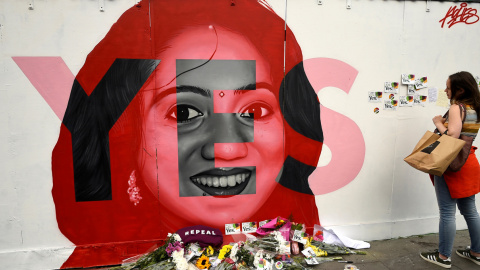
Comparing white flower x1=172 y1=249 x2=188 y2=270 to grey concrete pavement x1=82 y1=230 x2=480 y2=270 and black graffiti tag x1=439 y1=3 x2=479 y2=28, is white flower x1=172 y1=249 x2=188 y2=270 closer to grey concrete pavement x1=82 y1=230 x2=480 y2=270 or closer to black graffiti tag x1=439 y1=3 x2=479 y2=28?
grey concrete pavement x1=82 y1=230 x2=480 y2=270

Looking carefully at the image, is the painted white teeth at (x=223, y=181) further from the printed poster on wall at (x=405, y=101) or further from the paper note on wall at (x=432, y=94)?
the paper note on wall at (x=432, y=94)

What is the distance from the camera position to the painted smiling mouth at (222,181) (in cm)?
331

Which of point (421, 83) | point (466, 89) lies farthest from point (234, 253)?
point (421, 83)

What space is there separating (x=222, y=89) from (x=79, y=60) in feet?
5.24

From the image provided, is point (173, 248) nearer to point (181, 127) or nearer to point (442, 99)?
point (181, 127)

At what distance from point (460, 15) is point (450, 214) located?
261 centimetres

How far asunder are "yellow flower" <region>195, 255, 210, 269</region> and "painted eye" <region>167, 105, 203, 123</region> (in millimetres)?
1547

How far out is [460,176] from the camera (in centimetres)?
288

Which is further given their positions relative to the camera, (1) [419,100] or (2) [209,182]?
(1) [419,100]

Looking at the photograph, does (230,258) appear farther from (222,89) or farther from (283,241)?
(222,89)

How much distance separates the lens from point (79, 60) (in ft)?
9.93

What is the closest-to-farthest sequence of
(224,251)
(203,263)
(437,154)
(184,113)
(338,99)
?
(437,154)
(203,263)
(224,251)
(184,113)
(338,99)

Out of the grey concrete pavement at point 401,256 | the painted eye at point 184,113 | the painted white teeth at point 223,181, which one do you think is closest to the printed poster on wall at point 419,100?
the grey concrete pavement at point 401,256

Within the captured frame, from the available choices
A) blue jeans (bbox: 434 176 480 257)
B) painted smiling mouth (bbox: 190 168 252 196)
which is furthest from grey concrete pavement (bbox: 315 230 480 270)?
painted smiling mouth (bbox: 190 168 252 196)
